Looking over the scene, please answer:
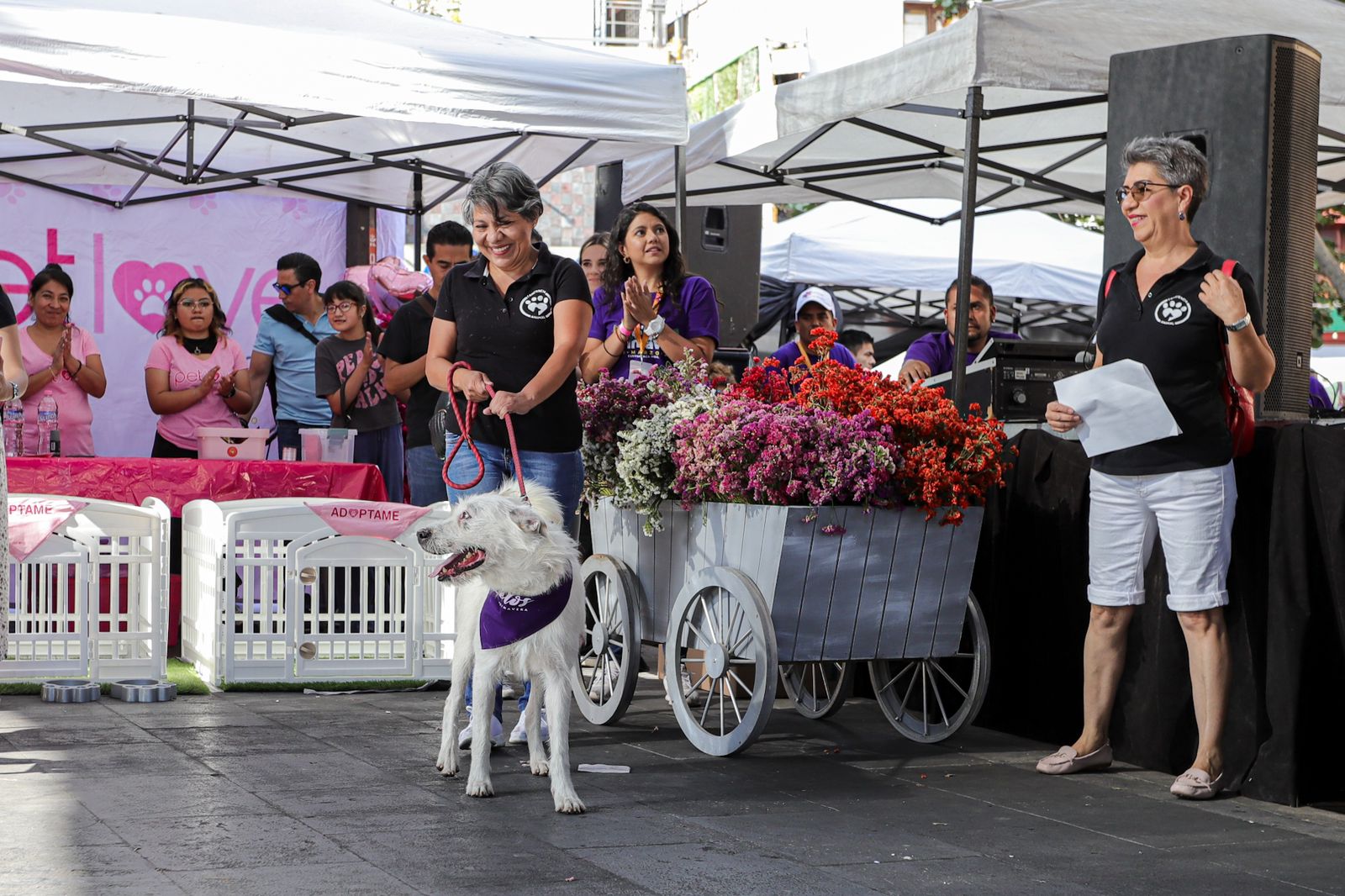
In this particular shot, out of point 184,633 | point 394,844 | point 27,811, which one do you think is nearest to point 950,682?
point 394,844

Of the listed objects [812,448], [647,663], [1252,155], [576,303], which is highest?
[1252,155]

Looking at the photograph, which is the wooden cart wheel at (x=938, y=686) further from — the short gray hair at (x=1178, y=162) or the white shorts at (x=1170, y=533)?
the short gray hair at (x=1178, y=162)

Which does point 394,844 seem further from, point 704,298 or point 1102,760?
point 704,298

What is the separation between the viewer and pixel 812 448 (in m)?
5.06

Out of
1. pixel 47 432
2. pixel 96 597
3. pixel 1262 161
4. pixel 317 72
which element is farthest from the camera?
pixel 47 432

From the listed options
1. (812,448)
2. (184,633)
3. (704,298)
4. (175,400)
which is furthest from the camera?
(175,400)

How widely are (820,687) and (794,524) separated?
1.60 m

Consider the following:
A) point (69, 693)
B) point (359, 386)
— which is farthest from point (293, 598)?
point (359, 386)

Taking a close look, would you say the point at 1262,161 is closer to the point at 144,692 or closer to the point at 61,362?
the point at 144,692

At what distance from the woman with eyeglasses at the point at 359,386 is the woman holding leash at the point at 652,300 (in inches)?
83.3

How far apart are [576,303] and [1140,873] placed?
2.68 metres

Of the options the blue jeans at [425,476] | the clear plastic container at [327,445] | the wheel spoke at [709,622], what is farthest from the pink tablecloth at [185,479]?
the wheel spoke at [709,622]

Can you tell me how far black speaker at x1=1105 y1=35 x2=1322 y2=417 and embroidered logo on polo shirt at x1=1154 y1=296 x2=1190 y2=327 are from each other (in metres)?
0.88

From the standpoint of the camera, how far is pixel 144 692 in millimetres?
6281
